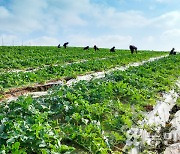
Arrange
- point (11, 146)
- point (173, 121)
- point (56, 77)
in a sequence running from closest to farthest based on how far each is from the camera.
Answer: point (11, 146) → point (173, 121) → point (56, 77)

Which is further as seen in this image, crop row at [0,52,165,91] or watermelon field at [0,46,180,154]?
crop row at [0,52,165,91]

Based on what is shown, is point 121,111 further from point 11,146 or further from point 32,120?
point 11,146

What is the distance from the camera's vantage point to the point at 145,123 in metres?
6.68

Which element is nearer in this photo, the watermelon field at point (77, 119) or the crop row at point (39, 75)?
the watermelon field at point (77, 119)

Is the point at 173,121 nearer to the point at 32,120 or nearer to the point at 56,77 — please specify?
the point at 32,120

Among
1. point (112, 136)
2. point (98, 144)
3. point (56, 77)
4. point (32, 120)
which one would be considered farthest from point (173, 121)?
point (56, 77)

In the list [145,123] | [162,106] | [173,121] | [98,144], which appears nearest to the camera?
[98,144]

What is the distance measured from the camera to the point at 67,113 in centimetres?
624

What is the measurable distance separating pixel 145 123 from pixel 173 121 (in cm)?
110

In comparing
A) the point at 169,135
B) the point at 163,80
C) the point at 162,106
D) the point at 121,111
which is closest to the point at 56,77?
the point at 163,80

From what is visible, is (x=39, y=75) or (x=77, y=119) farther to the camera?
(x=39, y=75)

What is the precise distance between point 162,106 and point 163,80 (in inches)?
138

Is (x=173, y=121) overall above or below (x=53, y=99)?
below

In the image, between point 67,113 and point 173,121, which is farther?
point 173,121
